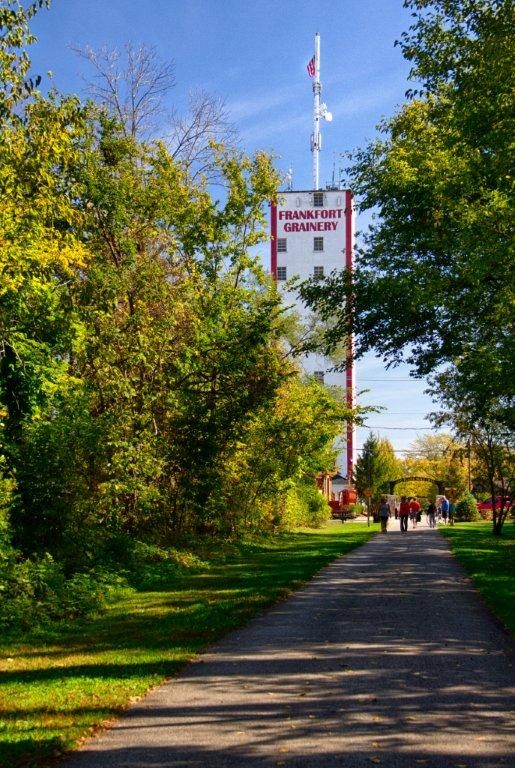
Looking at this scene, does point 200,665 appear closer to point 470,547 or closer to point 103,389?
point 103,389

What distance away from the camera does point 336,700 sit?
6777mm

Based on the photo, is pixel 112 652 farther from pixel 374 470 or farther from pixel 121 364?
pixel 374 470

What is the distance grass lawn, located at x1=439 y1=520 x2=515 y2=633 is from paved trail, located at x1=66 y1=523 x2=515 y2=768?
641mm

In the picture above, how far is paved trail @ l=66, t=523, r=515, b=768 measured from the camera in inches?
211

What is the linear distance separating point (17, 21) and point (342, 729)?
831 cm

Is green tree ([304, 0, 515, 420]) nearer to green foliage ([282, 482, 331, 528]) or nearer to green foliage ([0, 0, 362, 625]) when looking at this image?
green foliage ([0, 0, 362, 625])

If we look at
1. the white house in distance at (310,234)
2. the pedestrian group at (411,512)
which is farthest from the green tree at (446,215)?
the white house in distance at (310,234)

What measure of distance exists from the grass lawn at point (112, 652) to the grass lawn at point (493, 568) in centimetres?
344

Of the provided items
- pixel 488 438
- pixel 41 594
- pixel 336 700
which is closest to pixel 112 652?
pixel 336 700

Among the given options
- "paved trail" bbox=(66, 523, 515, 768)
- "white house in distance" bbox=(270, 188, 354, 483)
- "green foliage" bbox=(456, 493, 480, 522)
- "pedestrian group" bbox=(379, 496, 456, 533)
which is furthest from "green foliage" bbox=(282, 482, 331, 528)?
"white house in distance" bbox=(270, 188, 354, 483)

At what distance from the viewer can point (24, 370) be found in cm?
1598

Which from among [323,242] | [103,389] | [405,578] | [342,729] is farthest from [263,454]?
[323,242]

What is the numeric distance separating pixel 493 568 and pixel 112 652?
1177 centimetres

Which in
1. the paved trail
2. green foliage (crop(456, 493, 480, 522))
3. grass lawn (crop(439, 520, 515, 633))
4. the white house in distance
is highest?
the white house in distance
